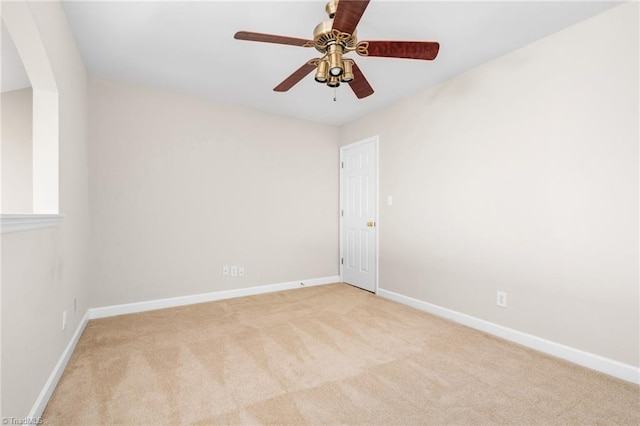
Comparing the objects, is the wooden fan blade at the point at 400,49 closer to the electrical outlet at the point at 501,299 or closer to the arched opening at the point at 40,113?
the arched opening at the point at 40,113

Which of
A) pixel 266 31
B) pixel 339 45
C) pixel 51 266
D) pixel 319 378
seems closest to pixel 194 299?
pixel 51 266

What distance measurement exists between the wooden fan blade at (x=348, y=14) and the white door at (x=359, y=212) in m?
2.51

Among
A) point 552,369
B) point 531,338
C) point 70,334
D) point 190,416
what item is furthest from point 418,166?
point 70,334

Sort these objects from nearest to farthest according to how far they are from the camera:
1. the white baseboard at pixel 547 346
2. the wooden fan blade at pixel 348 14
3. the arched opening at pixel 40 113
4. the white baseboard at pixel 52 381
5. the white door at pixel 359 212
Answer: the wooden fan blade at pixel 348 14 → the white baseboard at pixel 52 381 → the arched opening at pixel 40 113 → the white baseboard at pixel 547 346 → the white door at pixel 359 212

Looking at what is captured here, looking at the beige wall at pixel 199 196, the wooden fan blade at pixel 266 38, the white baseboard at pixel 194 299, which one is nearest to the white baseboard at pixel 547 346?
the white baseboard at pixel 194 299

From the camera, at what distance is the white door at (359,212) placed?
4.18 metres

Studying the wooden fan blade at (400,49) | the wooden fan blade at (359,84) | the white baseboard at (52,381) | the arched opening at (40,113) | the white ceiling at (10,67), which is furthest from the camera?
the white ceiling at (10,67)

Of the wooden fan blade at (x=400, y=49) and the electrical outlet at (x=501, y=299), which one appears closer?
the wooden fan blade at (x=400, y=49)

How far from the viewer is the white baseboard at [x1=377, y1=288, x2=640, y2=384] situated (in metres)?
2.03

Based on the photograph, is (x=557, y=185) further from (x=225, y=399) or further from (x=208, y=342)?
(x=208, y=342)

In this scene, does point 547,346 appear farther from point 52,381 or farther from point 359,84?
point 52,381

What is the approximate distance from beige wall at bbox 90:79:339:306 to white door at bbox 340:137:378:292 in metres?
0.21

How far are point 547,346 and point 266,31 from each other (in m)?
3.24

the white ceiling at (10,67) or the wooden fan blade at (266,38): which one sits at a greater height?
the white ceiling at (10,67)
